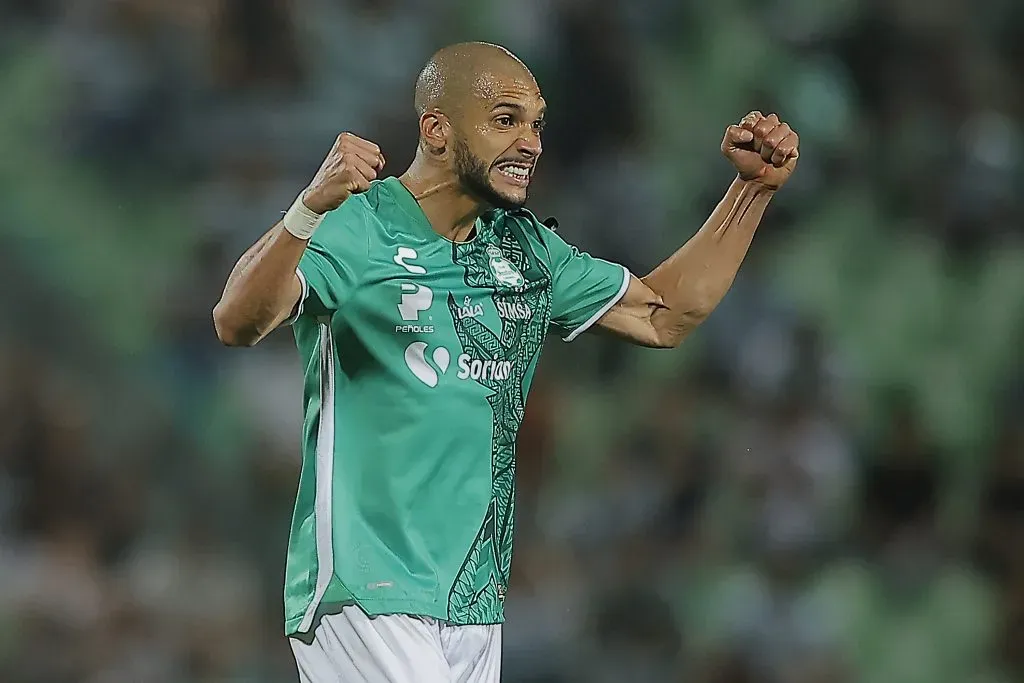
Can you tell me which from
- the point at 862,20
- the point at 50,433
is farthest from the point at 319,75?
the point at 862,20

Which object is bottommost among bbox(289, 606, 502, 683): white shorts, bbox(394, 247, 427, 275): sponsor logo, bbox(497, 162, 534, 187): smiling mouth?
bbox(289, 606, 502, 683): white shorts

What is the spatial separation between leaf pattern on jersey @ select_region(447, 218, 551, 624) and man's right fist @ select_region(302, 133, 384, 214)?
1.22 ft

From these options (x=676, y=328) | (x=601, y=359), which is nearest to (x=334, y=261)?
(x=676, y=328)

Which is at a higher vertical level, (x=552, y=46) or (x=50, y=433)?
(x=552, y=46)

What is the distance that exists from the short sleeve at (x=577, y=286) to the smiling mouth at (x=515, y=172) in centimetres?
21

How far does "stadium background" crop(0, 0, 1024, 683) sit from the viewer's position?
15.3ft

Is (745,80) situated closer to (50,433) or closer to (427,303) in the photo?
(50,433)

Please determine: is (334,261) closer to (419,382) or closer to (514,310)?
(419,382)

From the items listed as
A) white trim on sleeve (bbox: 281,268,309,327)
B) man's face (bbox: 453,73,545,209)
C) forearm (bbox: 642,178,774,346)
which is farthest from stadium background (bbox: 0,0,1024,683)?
white trim on sleeve (bbox: 281,268,309,327)

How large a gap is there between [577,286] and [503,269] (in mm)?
214

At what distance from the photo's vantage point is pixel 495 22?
16.0 feet

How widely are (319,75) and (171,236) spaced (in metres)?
0.67

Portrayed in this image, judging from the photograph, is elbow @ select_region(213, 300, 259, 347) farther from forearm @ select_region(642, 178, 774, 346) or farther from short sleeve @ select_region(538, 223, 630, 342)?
forearm @ select_region(642, 178, 774, 346)

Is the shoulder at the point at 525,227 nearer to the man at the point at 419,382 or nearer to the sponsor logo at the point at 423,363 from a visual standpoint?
the man at the point at 419,382
